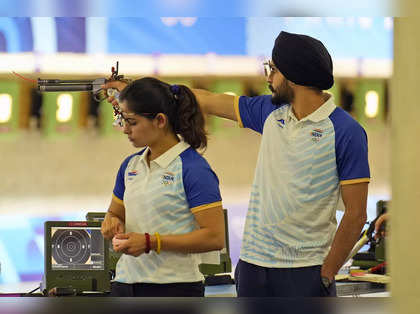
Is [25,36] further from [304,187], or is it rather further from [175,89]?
[304,187]

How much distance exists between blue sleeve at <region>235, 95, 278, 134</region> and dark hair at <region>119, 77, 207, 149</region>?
0.81 feet

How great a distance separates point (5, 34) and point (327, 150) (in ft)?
15.5

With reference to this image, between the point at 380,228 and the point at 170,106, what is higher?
the point at 170,106

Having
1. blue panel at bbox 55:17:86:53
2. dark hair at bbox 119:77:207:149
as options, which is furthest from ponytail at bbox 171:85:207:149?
blue panel at bbox 55:17:86:53

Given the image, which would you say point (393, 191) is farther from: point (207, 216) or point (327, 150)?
point (327, 150)

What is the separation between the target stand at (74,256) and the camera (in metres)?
2.95

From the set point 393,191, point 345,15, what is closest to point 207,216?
point 345,15

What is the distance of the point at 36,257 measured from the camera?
596cm

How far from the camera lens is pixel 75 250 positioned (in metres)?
2.96

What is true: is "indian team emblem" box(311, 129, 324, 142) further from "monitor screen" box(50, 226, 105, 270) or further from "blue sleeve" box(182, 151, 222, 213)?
"monitor screen" box(50, 226, 105, 270)

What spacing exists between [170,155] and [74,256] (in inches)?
49.2

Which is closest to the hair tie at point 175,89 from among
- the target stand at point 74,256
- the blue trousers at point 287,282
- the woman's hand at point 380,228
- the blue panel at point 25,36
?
the blue trousers at point 287,282

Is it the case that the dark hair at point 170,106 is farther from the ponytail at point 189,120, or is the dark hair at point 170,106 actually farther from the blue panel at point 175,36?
the blue panel at point 175,36

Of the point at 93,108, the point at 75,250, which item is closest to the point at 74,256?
the point at 75,250
